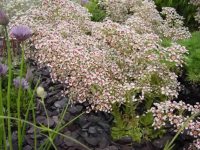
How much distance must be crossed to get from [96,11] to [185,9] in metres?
1.06

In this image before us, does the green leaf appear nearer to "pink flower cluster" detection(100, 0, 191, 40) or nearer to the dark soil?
the dark soil

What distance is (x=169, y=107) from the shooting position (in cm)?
240

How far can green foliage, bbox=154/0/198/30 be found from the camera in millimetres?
4762

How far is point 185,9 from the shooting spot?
15.9ft

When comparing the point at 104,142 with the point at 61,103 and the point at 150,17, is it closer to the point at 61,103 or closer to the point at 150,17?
the point at 61,103

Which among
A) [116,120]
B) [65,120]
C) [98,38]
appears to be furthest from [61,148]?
[98,38]

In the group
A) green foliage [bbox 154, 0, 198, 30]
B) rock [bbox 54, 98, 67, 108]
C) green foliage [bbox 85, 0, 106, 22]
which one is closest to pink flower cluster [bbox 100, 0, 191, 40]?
green foliage [bbox 85, 0, 106, 22]

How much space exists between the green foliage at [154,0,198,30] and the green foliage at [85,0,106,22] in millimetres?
768

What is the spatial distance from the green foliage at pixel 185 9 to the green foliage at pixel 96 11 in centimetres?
77

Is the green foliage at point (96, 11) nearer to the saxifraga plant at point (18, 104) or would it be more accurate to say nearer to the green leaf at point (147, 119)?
the saxifraga plant at point (18, 104)

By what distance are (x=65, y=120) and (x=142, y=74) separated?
1.96 ft

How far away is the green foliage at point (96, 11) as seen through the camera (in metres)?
4.50

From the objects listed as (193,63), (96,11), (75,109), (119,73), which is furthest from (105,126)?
(96,11)

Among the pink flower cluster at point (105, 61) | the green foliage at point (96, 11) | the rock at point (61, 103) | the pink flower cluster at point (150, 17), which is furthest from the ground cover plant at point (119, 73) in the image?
the green foliage at point (96, 11)
